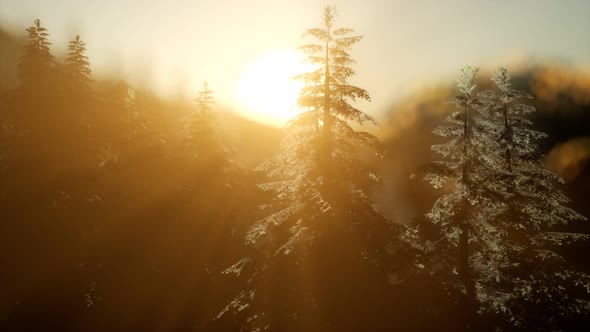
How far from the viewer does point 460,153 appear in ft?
53.3

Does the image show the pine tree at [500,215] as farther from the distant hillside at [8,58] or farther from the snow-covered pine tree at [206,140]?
the distant hillside at [8,58]

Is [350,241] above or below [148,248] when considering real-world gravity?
above

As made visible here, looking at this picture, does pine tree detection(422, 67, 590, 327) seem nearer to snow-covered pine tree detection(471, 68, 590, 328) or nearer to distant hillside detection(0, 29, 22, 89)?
snow-covered pine tree detection(471, 68, 590, 328)

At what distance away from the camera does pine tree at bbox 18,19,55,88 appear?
66.4 feet

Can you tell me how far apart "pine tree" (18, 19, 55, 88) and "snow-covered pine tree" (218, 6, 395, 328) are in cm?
1624

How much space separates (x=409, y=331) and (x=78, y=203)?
17.9 metres

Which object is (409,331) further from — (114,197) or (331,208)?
(114,197)

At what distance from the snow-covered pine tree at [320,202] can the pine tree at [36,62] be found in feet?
53.3

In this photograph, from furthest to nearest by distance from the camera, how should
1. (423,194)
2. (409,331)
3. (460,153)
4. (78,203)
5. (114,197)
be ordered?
(423,194)
(114,197)
(78,203)
(460,153)
(409,331)

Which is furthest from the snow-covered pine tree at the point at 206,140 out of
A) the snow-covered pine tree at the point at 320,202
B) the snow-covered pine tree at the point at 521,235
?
the snow-covered pine tree at the point at 521,235

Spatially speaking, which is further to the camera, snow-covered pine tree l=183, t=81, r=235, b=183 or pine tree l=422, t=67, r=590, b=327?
snow-covered pine tree l=183, t=81, r=235, b=183

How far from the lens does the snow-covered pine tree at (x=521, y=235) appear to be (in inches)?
599

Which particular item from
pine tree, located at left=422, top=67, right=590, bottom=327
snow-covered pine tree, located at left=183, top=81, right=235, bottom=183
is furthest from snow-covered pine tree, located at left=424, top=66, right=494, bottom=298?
snow-covered pine tree, located at left=183, top=81, right=235, bottom=183

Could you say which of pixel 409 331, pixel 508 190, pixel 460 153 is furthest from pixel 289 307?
pixel 508 190
